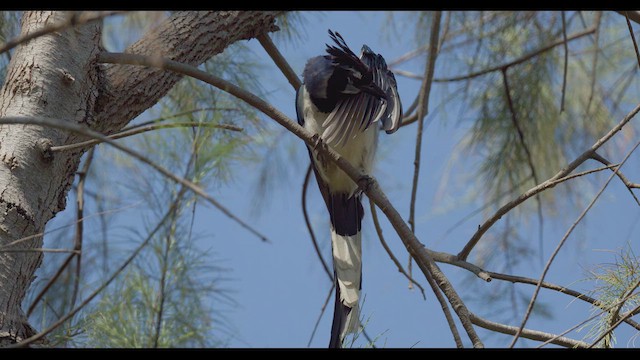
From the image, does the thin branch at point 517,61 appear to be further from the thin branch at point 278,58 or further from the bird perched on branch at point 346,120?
the thin branch at point 278,58

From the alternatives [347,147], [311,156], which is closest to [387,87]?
[347,147]

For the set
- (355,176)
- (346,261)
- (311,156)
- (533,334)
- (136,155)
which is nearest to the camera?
(136,155)

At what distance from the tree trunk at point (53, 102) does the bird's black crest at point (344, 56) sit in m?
0.32

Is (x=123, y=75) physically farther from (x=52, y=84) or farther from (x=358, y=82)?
(x=358, y=82)

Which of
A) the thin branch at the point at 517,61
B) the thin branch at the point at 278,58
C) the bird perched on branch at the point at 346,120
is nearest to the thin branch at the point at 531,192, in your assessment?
the bird perched on branch at the point at 346,120

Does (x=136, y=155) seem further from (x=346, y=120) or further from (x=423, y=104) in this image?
(x=423, y=104)

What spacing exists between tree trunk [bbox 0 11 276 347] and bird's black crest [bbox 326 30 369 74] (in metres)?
0.32

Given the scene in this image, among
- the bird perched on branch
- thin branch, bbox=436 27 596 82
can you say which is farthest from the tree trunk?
thin branch, bbox=436 27 596 82

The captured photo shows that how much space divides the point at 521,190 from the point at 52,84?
212cm

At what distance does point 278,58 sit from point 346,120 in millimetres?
294

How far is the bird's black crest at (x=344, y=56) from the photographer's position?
2279 millimetres

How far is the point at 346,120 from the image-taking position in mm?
2293

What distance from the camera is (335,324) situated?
201 cm
